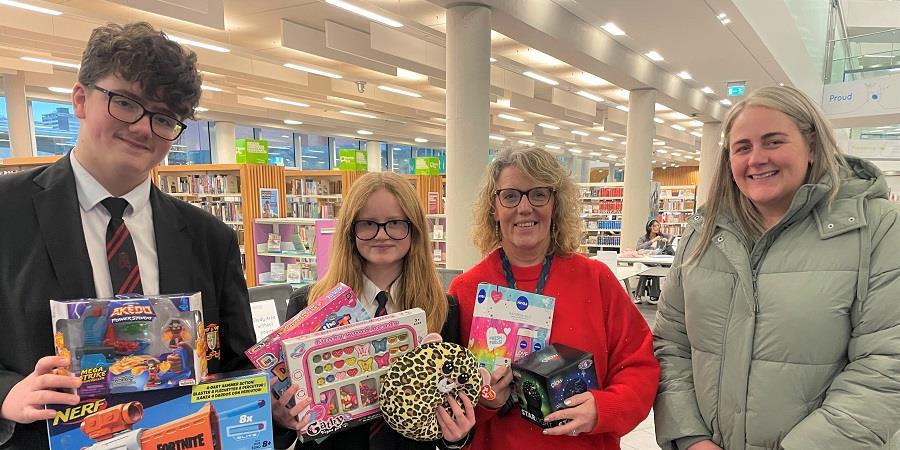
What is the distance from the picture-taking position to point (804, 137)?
1.33 m

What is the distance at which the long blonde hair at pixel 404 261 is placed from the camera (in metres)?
1.48

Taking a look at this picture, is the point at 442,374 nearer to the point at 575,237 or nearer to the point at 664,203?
the point at 575,237

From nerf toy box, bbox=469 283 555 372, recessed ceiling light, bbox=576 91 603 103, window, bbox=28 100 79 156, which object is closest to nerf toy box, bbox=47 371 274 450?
nerf toy box, bbox=469 283 555 372

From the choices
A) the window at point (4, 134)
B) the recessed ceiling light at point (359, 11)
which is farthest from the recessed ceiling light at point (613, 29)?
the window at point (4, 134)

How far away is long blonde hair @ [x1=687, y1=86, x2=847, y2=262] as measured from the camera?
1.31 meters

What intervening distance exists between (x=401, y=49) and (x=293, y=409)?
7.21 meters

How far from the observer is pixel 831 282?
1220 mm

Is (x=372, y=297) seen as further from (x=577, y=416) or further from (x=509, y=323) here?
(x=577, y=416)

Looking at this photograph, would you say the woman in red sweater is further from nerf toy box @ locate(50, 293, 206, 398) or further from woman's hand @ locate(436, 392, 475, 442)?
nerf toy box @ locate(50, 293, 206, 398)

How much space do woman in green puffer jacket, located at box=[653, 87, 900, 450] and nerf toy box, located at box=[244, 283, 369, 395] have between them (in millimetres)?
991

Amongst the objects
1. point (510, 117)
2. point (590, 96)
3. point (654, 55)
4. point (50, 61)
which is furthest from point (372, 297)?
point (510, 117)

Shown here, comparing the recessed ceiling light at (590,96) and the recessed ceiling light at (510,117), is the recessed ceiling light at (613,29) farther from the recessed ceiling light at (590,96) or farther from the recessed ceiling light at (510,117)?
the recessed ceiling light at (510,117)

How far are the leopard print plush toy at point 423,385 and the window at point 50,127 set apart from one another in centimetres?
1462

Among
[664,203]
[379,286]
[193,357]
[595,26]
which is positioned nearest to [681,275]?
[379,286]
